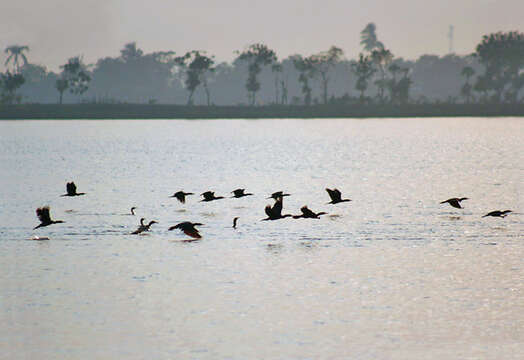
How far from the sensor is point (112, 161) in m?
75.2

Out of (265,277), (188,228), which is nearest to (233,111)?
(188,228)

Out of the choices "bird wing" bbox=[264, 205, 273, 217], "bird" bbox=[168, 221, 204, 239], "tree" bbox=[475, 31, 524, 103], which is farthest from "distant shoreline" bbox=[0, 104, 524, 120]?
"bird wing" bbox=[264, 205, 273, 217]

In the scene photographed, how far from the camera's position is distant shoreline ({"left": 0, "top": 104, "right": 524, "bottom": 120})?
155 m

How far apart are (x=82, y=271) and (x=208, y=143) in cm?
8544

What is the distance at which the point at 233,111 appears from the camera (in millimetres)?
160250

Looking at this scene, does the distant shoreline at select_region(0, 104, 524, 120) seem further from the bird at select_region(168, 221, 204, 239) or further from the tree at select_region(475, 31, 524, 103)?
the bird at select_region(168, 221, 204, 239)

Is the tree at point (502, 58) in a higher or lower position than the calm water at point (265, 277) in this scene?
higher

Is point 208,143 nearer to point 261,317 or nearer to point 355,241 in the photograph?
point 355,241

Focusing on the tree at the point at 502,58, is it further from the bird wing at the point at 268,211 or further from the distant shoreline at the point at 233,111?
the bird wing at the point at 268,211

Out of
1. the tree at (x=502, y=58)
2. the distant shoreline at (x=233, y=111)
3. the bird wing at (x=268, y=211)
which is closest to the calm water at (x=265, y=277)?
the bird wing at (x=268, y=211)

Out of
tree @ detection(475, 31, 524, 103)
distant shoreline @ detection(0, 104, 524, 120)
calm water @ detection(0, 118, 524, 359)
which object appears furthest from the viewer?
tree @ detection(475, 31, 524, 103)

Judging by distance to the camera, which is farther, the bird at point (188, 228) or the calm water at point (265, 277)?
the bird at point (188, 228)

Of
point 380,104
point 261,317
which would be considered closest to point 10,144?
point 380,104

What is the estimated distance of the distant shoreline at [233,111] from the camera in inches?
6117
